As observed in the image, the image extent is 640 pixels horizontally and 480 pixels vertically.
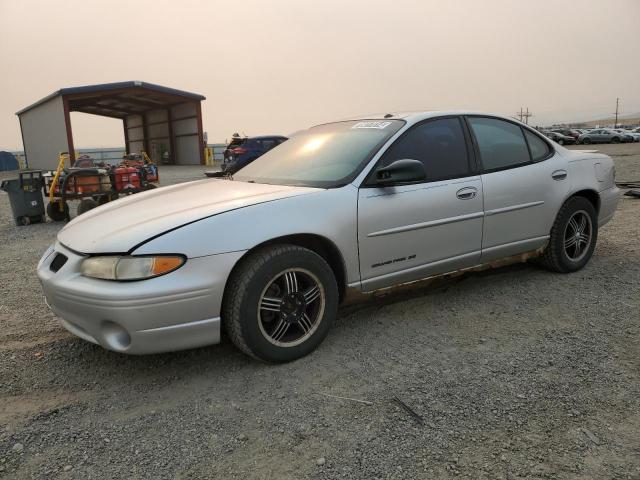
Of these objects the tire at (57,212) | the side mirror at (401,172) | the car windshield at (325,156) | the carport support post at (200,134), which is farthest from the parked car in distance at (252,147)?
the side mirror at (401,172)

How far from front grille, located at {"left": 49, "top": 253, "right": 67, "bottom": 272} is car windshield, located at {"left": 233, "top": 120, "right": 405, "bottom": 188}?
1350mm

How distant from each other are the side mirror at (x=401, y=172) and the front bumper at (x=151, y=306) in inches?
43.1

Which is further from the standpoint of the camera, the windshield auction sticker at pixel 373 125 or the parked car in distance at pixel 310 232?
the windshield auction sticker at pixel 373 125

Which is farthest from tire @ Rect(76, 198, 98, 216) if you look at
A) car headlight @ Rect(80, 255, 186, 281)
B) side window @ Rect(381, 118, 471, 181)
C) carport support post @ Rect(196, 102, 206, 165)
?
carport support post @ Rect(196, 102, 206, 165)

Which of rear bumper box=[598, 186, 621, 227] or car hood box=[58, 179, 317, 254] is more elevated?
car hood box=[58, 179, 317, 254]

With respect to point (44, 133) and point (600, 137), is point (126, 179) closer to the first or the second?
point (44, 133)

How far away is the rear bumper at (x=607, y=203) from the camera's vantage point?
4621 millimetres

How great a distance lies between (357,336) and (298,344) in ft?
1.70

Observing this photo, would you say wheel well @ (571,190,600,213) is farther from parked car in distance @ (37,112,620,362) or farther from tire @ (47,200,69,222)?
tire @ (47,200,69,222)

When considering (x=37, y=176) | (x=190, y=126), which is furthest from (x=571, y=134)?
(x=37, y=176)

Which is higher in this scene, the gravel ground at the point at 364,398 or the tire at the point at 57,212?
the tire at the point at 57,212

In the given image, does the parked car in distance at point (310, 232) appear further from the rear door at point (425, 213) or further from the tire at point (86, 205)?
the tire at point (86, 205)

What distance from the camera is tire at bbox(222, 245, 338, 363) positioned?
2.70 metres

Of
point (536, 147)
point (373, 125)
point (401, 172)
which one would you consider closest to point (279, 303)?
point (401, 172)
